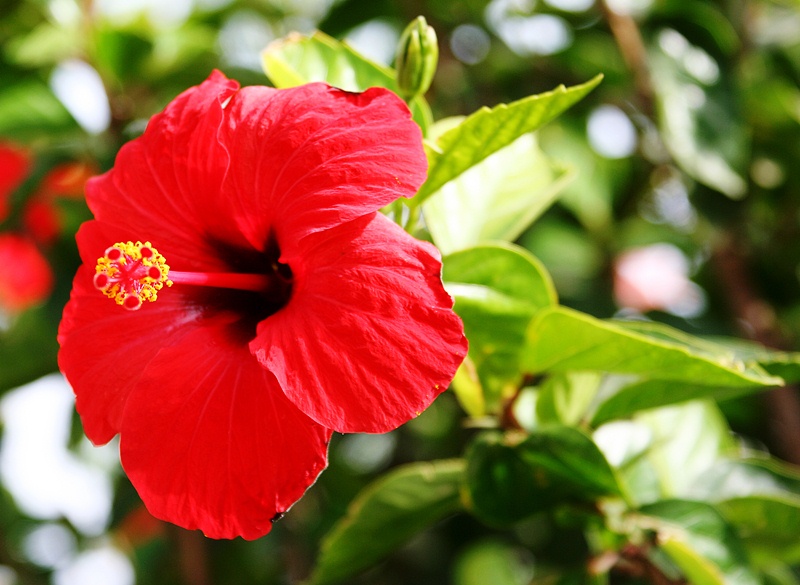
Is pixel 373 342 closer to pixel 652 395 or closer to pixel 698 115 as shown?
pixel 652 395

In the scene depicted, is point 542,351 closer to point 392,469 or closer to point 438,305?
point 438,305

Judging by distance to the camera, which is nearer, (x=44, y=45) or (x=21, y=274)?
(x=44, y=45)

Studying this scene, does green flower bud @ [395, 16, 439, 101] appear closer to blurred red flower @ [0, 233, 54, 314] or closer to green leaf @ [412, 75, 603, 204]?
green leaf @ [412, 75, 603, 204]

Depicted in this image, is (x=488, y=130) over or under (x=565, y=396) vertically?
over

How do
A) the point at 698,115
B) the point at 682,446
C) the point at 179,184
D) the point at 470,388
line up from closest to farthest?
the point at 179,184
the point at 470,388
the point at 682,446
the point at 698,115

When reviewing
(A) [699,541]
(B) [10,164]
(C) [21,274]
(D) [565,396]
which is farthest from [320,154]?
(C) [21,274]

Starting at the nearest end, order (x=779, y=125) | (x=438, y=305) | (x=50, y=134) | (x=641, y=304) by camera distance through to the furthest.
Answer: (x=438, y=305)
(x=50, y=134)
(x=779, y=125)
(x=641, y=304)

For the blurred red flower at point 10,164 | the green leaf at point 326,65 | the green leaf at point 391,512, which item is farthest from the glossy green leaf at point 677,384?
the blurred red flower at point 10,164

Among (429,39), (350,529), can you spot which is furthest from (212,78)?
(350,529)
